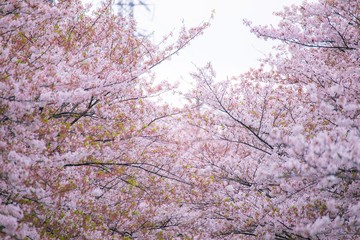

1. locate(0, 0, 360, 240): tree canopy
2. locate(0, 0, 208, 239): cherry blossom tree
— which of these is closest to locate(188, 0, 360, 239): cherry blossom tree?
locate(0, 0, 360, 240): tree canopy

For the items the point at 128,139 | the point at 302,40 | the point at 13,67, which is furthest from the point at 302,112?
the point at 13,67

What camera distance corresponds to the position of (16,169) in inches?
119

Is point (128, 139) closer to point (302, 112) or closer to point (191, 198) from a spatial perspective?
point (191, 198)

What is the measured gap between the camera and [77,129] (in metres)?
4.80

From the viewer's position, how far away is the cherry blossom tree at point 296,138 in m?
3.11

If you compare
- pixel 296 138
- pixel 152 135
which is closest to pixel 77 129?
pixel 152 135

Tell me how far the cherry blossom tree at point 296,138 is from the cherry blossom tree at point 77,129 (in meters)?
1.02

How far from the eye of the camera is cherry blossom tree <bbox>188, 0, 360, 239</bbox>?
3.11 metres

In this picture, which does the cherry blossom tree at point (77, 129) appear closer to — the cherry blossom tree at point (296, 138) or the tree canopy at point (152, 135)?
the tree canopy at point (152, 135)

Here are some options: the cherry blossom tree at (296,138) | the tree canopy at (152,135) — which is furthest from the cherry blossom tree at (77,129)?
the cherry blossom tree at (296,138)

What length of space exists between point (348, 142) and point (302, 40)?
2852 mm

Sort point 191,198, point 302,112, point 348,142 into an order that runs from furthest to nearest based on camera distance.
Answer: point 191,198
point 302,112
point 348,142

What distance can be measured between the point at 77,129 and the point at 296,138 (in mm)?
3335

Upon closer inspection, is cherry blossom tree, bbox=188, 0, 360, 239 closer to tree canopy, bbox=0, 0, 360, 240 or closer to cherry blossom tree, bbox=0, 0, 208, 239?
tree canopy, bbox=0, 0, 360, 240
